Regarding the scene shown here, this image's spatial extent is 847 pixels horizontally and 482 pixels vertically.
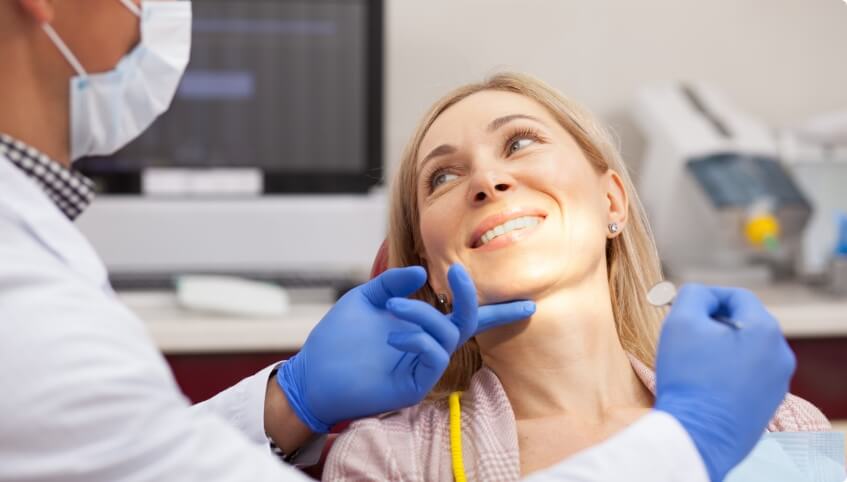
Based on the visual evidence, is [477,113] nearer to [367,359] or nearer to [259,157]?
[367,359]

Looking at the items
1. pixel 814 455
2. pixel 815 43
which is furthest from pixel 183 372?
pixel 815 43

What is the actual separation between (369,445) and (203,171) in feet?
4.03

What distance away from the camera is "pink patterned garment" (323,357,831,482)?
99 centimetres

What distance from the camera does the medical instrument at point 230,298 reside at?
1.84m

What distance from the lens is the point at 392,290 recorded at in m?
0.99

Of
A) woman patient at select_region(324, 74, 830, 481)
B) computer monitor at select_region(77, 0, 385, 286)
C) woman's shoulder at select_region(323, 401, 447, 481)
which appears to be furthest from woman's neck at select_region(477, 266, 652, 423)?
computer monitor at select_region(77, 0, 385, 286)

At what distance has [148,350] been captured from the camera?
72 centimetres

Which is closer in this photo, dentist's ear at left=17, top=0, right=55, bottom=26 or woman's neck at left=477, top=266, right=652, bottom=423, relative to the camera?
dentist's ear at left=17, top=0, right=55, bottom=26

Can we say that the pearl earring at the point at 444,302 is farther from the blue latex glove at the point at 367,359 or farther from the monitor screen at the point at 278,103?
the monitor screen at the point at 278,103

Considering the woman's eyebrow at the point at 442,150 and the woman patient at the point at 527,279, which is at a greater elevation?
the woman's eyebrow at the point at 442,150

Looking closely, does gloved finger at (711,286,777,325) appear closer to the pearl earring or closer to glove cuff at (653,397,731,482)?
glove cuff at (653,397,731,482)

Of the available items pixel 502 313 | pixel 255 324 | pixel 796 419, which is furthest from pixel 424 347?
pixel 255 324

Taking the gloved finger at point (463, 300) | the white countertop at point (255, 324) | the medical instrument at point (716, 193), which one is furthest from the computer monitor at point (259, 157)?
the gloved finger at point (463, 300)

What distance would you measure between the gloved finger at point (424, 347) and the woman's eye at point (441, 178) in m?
0.26
